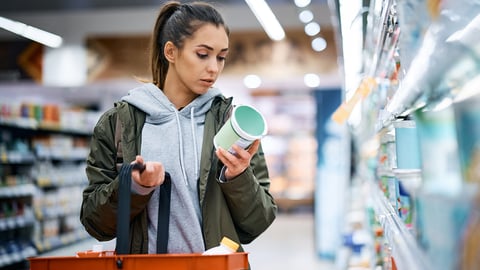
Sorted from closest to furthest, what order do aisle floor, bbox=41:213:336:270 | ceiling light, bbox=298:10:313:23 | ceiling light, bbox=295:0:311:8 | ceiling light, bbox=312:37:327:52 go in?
aisle floor, bbox=41:213:336:270
ceiling light, bbox=295:0:311:8
ceiling light, bbox=298:10:313:23
ceiling light, bbox=312:37:327:52

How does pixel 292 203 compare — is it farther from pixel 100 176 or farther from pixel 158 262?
pixel 158 262

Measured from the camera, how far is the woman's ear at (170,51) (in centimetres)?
→ 185

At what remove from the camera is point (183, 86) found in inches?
73.0

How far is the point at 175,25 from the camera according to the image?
6.03 ft

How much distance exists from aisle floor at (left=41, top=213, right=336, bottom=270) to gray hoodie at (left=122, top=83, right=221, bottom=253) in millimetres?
5467

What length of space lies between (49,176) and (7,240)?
107 cm

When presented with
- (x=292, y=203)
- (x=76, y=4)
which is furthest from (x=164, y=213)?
(x=292, y=203)

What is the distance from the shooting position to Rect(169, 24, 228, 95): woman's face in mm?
1758

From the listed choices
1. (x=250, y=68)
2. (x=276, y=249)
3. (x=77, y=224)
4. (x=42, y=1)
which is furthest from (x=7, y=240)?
(x=250, y=68)

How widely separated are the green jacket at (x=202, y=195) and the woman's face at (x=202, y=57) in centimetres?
9

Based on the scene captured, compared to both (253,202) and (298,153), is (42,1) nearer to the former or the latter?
(298,153)

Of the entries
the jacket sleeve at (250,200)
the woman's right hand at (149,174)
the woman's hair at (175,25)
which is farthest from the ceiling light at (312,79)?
the woman's right hand at (149,174)

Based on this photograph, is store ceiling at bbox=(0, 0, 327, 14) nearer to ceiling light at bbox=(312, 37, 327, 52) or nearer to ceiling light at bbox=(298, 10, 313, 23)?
ceiling light at bbox=(298, 10, 313, 23)

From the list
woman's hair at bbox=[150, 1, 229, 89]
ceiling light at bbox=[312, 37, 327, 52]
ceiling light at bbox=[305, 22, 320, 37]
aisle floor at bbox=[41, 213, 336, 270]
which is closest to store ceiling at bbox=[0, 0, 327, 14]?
ceiling light at bbox=[305, 22, 320, 37]
